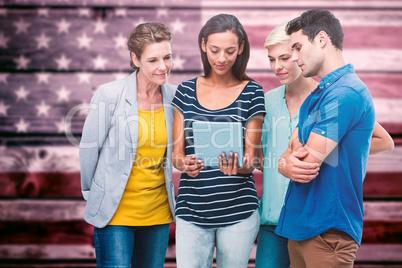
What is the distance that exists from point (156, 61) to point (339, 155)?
964 millimetres

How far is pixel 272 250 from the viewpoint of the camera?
6.41ft

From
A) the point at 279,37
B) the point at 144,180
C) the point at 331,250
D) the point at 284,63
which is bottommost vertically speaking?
the point at 331,250

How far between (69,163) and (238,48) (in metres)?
1.66

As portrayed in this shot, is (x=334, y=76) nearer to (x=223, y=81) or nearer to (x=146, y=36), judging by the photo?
(x=223, y=81)

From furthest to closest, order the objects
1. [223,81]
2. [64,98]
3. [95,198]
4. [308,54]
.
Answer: [64,98], [95,198], [223,81], [308,54]

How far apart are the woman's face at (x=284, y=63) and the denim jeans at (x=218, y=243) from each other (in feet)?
2.23

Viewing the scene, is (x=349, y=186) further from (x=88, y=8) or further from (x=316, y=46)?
(x=88, y=8)

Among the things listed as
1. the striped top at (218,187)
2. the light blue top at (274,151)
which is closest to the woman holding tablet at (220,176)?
the striped top at (218,187)

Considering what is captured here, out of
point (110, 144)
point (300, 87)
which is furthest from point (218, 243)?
point (300, 87)

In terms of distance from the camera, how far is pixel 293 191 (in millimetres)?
1631

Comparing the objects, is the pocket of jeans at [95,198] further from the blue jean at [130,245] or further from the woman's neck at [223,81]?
the woman's neck at [223,81]

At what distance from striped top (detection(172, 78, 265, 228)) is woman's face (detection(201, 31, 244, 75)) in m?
0.14

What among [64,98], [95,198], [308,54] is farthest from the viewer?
[64,98]

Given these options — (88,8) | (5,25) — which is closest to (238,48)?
(88,8)
